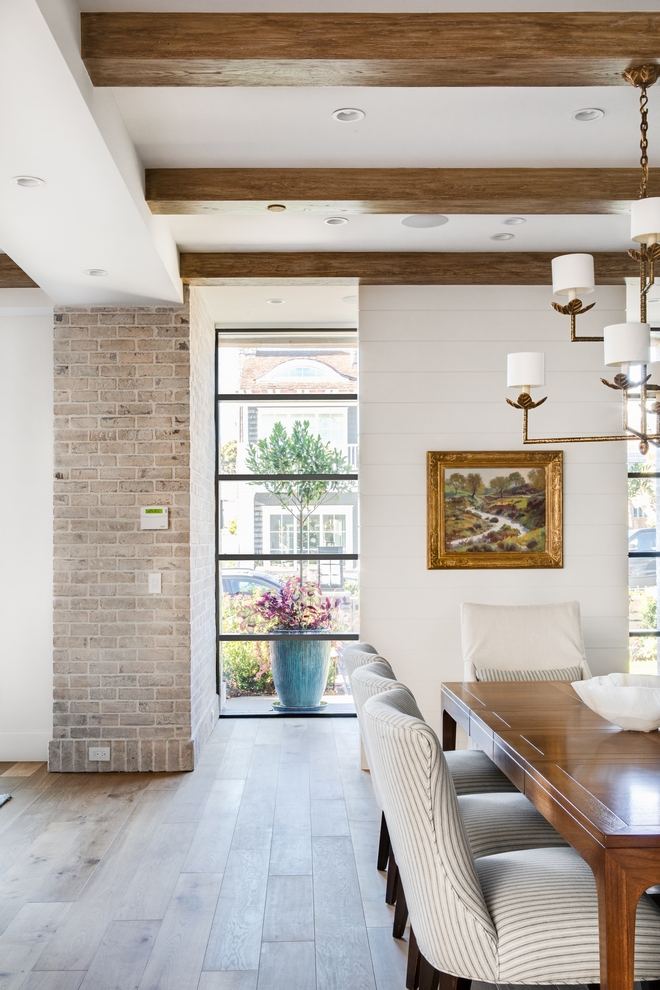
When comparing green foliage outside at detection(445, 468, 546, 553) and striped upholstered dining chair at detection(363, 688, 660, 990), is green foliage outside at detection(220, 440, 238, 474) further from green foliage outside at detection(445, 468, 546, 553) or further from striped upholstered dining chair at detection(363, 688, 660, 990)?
striped upholstered dining chair at detection(363, 688, 660, 990)

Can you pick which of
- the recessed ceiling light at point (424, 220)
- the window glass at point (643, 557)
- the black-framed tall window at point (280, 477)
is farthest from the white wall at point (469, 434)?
the black-framed tall window at point (280, 477)

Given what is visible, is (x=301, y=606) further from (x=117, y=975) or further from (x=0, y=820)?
(x=117, y=975)

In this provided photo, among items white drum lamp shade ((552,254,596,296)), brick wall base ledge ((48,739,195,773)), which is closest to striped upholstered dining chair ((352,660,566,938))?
white drum lamp shade ((552,254,596,296))

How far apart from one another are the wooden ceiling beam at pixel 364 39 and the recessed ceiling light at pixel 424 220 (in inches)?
57.8

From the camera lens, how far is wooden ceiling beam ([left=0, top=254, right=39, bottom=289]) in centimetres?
437

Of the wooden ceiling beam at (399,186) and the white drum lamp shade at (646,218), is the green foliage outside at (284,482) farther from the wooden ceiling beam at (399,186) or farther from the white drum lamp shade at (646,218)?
the white drum lamp shade at (646,218)

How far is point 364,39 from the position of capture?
2.26m

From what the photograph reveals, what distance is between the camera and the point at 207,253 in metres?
4.35

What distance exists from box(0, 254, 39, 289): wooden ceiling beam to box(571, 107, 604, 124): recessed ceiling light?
9.54 ft

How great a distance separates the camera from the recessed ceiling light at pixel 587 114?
285 cm

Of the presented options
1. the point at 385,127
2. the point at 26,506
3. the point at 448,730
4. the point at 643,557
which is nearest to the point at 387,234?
the point at 385,127

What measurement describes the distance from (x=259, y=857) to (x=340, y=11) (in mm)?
2969

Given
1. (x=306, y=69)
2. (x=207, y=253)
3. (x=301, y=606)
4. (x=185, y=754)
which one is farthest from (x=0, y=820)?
(x=306, y=69)

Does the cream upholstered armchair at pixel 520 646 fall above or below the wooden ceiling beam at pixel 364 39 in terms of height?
below
